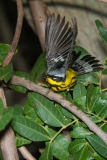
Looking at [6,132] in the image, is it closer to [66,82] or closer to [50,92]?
[50,92]

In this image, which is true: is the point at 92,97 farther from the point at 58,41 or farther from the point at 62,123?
the point at 58,41

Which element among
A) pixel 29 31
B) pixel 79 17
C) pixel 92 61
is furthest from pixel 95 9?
pixel 29 31

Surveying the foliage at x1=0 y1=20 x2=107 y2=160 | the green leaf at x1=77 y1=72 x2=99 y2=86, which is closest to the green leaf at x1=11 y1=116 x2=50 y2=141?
the foliage at x1=0 y1=20 x2=107 y2=160

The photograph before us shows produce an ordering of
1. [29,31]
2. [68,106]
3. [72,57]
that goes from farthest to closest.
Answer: [29,31]
[72,57]
[68,106]

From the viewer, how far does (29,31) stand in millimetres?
3240

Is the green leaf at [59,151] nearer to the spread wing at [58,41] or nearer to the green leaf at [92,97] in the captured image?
the green leaf at [92,97]

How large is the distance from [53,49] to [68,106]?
1.09 feet

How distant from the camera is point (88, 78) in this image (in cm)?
112

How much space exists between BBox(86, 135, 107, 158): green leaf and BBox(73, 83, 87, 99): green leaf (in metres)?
0.16

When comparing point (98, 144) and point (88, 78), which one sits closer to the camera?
point (98, 144)

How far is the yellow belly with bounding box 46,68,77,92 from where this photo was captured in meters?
1.18

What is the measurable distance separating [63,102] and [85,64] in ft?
1.00

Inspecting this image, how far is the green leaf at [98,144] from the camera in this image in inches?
37.0

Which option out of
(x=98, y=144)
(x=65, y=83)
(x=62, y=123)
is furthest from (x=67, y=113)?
(x=65, y=83)
